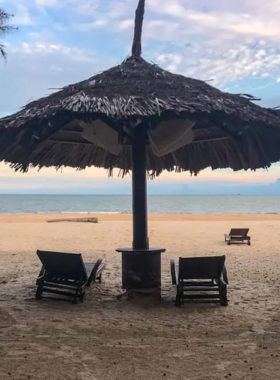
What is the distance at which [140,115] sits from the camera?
5047mm

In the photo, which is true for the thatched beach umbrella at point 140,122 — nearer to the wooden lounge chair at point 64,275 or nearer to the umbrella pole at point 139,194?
the umbrella pole at point 139,194

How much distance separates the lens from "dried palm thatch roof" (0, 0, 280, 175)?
17.0ft

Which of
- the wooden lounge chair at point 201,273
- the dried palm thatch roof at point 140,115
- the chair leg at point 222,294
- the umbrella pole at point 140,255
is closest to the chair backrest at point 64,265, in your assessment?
the umbrella pole at point 140,255

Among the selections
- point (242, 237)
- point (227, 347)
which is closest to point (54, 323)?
point (227, 347)

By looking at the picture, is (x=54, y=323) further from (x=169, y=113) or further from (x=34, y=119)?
(x=169, y=113)

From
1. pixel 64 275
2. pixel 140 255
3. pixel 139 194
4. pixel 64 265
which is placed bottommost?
pixel 64 275

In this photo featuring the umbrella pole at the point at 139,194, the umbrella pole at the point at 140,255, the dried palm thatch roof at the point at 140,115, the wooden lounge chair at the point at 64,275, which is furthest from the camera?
the umbrella pole at the point at 139,194

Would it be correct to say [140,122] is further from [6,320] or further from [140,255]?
[6,320]

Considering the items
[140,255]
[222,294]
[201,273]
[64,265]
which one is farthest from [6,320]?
[222,294]

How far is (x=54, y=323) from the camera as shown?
498 centimetres

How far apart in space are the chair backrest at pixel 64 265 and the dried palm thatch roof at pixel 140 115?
4.62ft

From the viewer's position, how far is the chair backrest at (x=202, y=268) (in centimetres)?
568

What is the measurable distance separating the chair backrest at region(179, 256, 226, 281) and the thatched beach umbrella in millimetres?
578

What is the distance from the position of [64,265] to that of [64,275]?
0.63 feet
